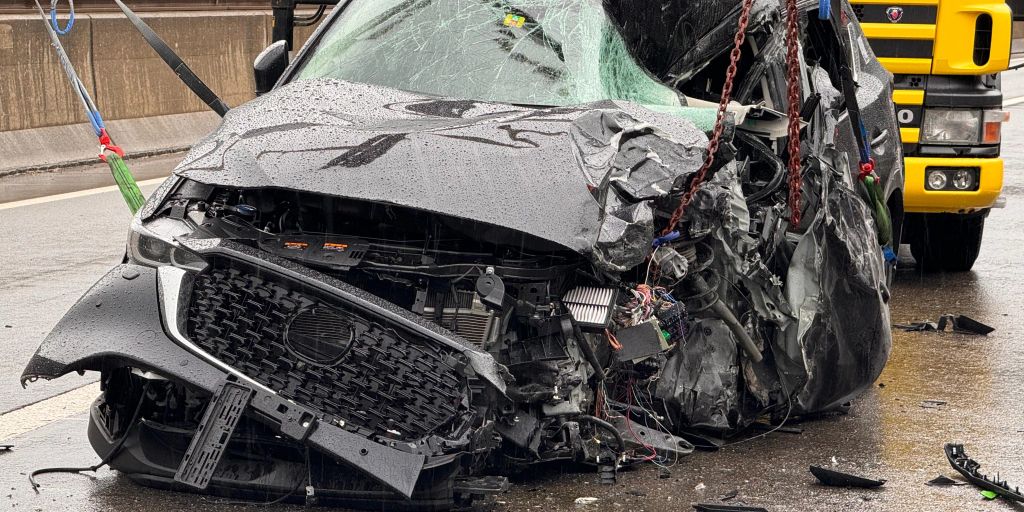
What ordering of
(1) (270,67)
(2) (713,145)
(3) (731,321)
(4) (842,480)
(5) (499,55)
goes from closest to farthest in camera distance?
(4) (842,480) → (2) (713,145) → (3) (731,321) → (5) (499,55) → (1) (270,67)

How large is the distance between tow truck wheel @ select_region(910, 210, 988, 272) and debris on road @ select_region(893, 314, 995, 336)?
1.76 m

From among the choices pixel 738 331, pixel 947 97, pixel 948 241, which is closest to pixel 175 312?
pixel 738 331

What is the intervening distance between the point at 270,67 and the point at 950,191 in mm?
4748

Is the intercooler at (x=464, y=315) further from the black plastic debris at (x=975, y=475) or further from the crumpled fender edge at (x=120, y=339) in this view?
the black plastic debris at (x=975, y=475)

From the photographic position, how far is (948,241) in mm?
10039

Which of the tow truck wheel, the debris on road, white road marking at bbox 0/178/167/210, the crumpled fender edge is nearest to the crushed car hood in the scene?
the crumpled fender edge

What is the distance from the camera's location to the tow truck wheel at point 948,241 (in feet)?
32.7

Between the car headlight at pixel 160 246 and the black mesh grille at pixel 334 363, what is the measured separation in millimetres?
206

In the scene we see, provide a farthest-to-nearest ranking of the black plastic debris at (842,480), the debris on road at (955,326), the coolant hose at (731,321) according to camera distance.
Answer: the debris on road at (955,326) < the coolant hose at (731,321) < the black plastic debris at (842,480)

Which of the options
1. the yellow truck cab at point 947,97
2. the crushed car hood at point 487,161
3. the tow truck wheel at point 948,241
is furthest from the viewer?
the tow truck wheel at point 948,241

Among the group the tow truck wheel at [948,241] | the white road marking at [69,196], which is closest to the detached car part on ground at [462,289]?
the tow truck wheel at [948,241]

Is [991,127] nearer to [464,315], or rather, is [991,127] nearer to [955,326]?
[955,326]

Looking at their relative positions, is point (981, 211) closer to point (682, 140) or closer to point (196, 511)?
point (682, 140)

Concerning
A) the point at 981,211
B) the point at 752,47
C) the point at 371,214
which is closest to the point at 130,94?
the point at 981,211
